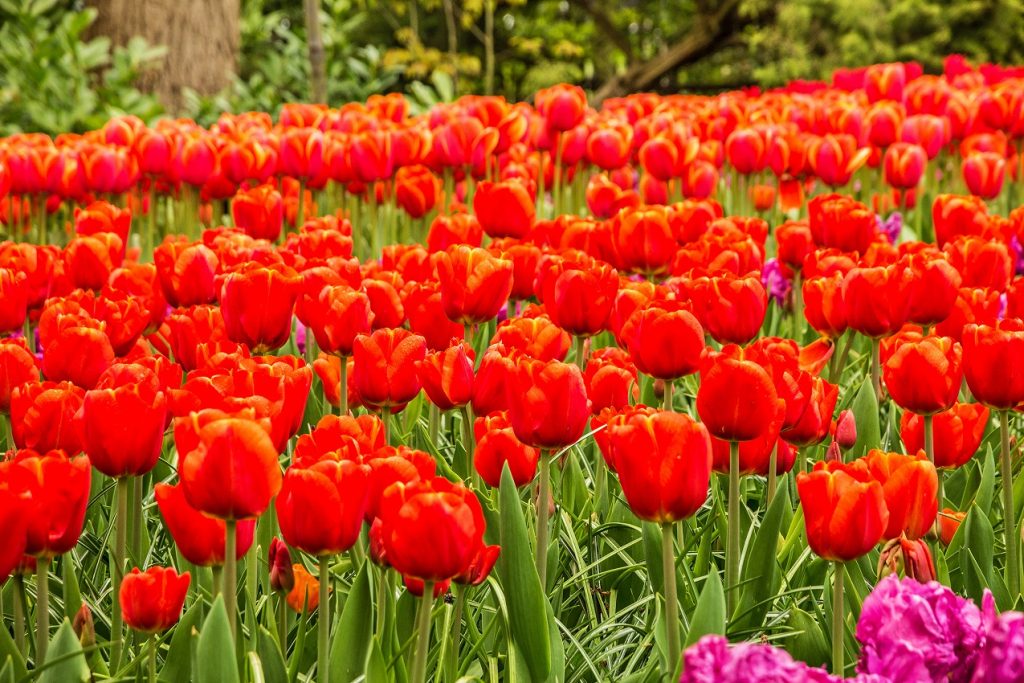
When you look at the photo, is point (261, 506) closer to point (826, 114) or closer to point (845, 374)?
point (845, 374)

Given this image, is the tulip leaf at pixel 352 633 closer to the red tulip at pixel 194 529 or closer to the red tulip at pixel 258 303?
the red tulip at pixel 194 529

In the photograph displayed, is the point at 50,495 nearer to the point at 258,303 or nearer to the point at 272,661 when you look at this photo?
the point at 272,661

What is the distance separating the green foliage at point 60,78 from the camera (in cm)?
677

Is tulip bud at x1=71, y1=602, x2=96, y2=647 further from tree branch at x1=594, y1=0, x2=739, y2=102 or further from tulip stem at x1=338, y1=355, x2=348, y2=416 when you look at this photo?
tree branch at x1=594, y1=0, x2=739, y2=102

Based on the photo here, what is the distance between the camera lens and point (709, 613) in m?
1.29

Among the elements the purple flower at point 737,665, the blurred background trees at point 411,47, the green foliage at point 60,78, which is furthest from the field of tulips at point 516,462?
the blurred background trees at point 411,47

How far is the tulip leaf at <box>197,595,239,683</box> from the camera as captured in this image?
1.21 meters

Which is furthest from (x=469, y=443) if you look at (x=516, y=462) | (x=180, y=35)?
(x=180, y=35)

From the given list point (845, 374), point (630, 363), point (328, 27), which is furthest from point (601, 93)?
point (630, 363)

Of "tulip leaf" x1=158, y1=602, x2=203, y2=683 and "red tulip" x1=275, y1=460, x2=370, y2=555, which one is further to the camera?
"tulip leaf" x1=158, y1=602, x2=203, y2=683

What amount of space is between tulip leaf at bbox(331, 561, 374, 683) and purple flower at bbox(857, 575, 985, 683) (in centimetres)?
64

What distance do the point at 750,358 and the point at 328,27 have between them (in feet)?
27.8

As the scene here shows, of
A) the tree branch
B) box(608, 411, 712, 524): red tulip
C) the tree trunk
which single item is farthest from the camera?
the tree branch

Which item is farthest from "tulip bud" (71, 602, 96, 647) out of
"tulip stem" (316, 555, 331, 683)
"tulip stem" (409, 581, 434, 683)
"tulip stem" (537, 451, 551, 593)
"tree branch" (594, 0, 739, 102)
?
"tree branch" (594, 0, 739, 102)
